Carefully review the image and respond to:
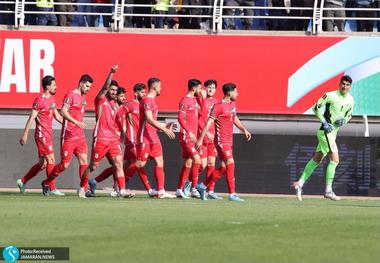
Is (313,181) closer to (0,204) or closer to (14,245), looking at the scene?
(0,204)

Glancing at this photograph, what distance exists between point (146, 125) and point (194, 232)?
915 centimetres

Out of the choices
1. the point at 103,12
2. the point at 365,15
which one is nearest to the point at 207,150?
the point at 365,15

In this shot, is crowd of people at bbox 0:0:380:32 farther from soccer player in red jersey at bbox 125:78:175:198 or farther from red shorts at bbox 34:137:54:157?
soccer player in red jersey at bbox 125:78:175:198

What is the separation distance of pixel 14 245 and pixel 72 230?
1.80m

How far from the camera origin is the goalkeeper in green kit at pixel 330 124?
2377cm

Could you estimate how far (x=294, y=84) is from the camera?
3144cm

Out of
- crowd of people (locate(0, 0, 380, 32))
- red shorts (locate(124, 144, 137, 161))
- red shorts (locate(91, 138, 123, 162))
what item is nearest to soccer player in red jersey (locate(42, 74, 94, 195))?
red shorts (locate(91, 138, 123, 162))

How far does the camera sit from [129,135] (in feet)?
79.6

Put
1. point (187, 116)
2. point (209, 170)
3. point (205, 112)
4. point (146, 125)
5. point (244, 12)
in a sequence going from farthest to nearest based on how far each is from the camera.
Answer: point (244, 12), point (205, 112), point (209, 170), point (187, 116), point (146, 125)

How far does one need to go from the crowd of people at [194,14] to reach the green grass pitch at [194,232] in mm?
13003

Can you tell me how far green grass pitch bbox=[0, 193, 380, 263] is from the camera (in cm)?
1220

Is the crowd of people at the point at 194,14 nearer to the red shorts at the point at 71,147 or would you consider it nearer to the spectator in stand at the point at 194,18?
the spectator in stand at the point at 194,18

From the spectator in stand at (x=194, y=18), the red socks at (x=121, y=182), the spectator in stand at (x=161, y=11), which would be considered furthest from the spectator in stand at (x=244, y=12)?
the red socks at (x=121, y=182)

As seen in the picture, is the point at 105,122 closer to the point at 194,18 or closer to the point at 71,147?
the point at 71,147
